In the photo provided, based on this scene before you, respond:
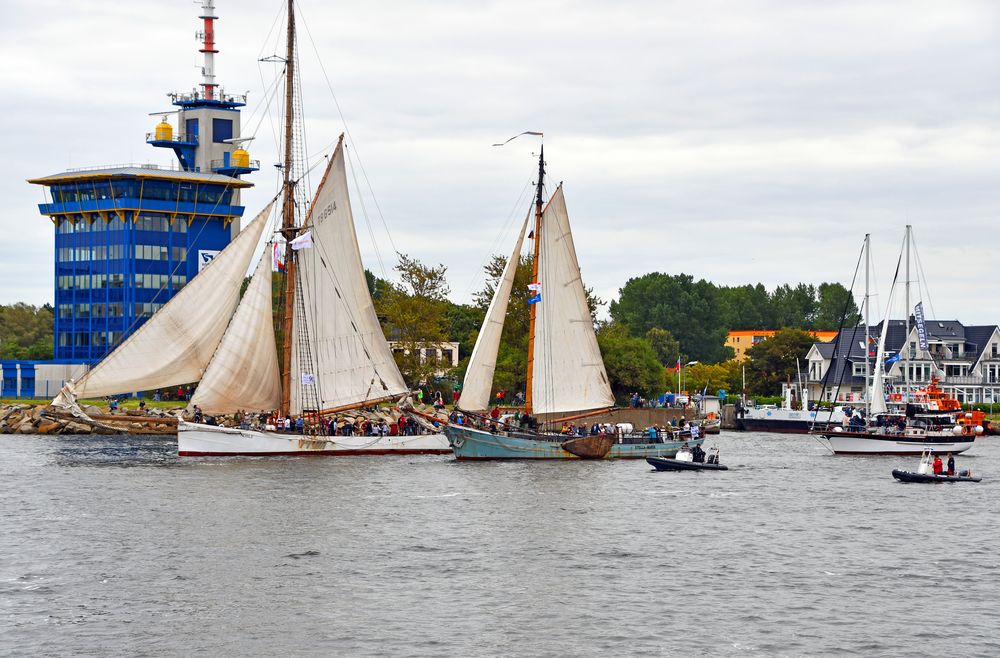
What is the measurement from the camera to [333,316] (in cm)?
9562

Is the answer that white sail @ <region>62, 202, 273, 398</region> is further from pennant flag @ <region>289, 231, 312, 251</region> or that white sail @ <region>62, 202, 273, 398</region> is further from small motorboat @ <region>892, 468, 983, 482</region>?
small motorboat @ <region>892, 468, 983, 482</region>

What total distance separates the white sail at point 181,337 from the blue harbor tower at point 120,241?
79055mm

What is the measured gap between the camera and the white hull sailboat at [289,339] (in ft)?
293

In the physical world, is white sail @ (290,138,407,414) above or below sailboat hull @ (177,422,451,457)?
above

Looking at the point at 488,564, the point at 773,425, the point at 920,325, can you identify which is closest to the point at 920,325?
the point at 920,325

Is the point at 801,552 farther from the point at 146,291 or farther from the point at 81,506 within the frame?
the point at 146,291

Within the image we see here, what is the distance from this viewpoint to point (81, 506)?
217 ft

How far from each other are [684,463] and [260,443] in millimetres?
29170

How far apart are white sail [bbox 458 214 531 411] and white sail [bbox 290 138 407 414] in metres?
11.1

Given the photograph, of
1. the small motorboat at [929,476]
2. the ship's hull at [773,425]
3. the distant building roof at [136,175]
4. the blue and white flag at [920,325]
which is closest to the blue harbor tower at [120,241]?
the distant building roof at [136,175]

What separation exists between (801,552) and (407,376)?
83458 mm

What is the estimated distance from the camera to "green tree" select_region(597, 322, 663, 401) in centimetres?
14362

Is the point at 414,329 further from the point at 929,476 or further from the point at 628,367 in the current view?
the point at 929,476


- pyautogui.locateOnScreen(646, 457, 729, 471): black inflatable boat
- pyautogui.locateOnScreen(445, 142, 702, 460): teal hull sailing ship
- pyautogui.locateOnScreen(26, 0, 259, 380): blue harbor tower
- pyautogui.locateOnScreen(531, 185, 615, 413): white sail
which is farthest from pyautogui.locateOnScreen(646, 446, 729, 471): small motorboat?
pyautogui.locateOnScreen(26, 0, 259, 380): blue harbor tower
